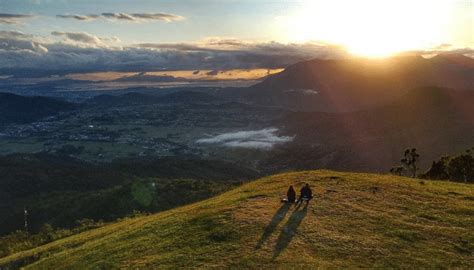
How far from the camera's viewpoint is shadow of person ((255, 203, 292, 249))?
102 ft

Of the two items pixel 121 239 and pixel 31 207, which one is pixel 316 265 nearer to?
pixel 121 239

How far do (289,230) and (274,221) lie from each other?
93.2 inches

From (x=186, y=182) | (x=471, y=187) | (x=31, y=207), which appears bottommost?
(x=31, y=207)

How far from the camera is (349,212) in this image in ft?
124

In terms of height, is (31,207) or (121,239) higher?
(121,239)

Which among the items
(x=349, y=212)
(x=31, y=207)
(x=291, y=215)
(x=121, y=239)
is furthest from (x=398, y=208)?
(x=31, y=207)

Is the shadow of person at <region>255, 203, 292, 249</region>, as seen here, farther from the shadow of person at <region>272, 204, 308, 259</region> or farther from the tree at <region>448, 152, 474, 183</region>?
the tree at <region>448, 152, 474, 183</region>

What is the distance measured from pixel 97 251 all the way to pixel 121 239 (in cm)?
290

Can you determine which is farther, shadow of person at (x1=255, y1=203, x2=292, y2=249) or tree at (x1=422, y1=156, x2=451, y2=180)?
tree at (x1=422, y1=156, x2=451, y2=180)

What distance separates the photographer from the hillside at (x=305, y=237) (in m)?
28.4

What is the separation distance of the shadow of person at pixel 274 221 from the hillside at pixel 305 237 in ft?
0.27

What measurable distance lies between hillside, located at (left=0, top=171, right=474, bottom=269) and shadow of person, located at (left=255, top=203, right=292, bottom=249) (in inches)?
3.2

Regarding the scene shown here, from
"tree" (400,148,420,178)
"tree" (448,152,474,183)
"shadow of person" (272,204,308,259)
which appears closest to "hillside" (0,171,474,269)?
"shadow of person" (272,204,308,259)

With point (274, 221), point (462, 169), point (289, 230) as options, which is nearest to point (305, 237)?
point (289, 230)
